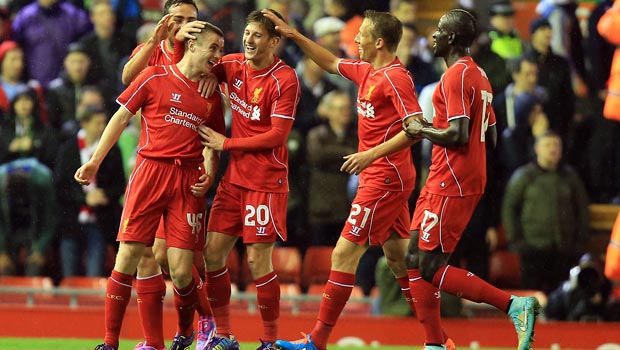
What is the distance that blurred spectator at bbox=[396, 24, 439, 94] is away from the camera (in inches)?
392

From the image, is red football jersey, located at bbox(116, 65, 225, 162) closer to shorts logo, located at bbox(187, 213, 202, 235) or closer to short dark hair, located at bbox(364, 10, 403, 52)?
shorts logo, located at bbox(187, 213, 202, 235)

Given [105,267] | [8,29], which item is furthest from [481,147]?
[8,29]

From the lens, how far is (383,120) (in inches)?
275

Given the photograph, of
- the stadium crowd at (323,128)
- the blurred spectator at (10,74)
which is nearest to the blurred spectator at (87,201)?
the stadium crowd at (323,128)

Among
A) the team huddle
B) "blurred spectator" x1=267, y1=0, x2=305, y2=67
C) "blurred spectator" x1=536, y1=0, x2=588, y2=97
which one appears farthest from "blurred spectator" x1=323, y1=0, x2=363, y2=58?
the team huddle

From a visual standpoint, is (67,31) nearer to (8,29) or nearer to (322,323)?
(8,29)

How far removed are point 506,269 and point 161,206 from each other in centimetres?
418

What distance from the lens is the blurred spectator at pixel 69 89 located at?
33.8ft

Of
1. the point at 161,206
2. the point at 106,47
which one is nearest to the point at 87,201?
the point at 106,47

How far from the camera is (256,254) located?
22.7ft

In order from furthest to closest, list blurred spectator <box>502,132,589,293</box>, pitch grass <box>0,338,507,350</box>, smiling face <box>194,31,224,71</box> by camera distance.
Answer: blurred spectator <box>502,132,589,293</box> → pitch grass <box>0,338,507,350</box> → smiling face <box>194,31,224,71</box>

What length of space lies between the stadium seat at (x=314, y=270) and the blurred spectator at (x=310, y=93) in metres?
1.03

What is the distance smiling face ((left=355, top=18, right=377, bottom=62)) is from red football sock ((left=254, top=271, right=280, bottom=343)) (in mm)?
1376

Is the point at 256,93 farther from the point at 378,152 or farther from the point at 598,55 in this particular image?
the point at 598,55
